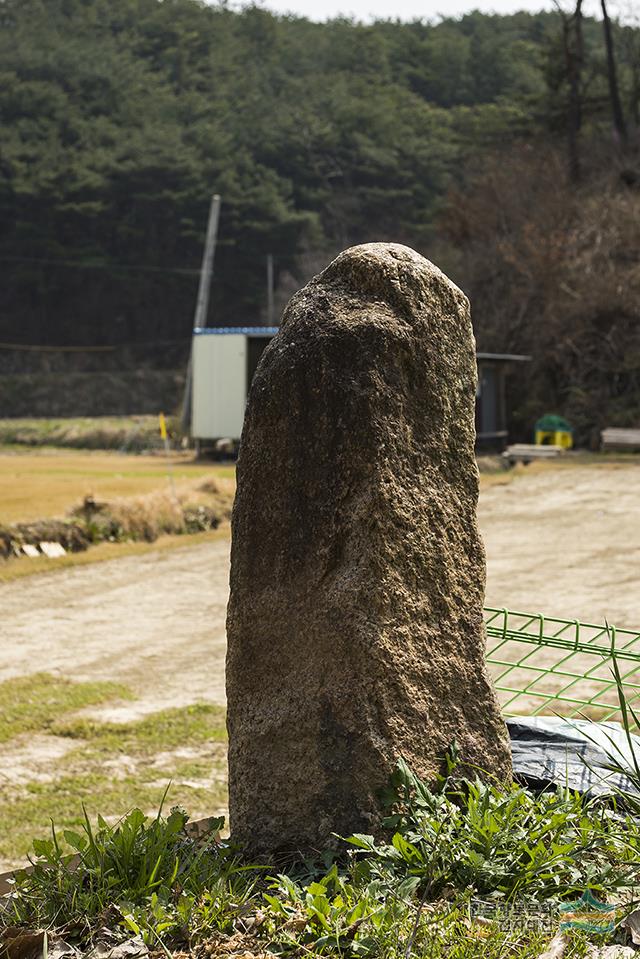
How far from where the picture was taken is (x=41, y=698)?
7688mm

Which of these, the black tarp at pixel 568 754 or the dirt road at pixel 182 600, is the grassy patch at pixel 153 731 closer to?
the dirt road at pixel 182 600

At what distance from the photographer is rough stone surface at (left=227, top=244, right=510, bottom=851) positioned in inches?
136

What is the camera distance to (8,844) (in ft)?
17.0

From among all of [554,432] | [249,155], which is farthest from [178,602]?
[249,155]

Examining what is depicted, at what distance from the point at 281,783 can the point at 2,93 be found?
64540mm

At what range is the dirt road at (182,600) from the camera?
8508mm

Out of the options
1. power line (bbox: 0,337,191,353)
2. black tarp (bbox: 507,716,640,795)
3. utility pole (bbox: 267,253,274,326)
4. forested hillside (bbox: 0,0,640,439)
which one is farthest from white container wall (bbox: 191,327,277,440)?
power line (bbox: 0,337,191,353)

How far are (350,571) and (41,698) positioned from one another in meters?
4.74

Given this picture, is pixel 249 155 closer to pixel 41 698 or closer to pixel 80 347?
pixel 80 347

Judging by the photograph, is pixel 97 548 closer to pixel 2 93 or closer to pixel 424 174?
pixel 424 174

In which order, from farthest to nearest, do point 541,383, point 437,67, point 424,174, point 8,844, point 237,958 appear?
point 437,67 → point 424,174 → point 541,383 → point 8,844 → point 237,958

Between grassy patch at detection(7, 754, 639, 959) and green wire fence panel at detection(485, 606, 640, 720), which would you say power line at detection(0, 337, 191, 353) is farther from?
grassy patch at detection(7, 754, 639, 959)

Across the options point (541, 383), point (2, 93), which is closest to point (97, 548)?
point (541, 383)

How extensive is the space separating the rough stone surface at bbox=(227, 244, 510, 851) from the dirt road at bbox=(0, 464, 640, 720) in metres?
3.93
